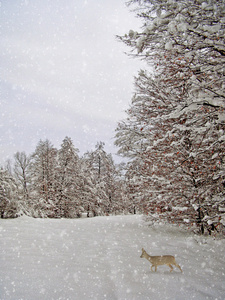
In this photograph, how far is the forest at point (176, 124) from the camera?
153 inches

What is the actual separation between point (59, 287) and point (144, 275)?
5.81ft

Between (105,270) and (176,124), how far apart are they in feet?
12.4

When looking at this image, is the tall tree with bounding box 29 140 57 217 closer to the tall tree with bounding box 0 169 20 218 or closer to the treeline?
the treeline

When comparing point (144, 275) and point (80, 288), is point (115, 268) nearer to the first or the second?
point (144, 275)

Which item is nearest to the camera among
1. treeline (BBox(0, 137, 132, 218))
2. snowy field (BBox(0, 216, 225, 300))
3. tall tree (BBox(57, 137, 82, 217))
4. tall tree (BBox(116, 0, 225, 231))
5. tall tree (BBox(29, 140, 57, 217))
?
snowy field (BBox(0, 216, 225, 300))

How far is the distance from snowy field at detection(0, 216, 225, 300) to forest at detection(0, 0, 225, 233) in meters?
1.04

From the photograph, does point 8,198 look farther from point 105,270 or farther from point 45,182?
point 105,270

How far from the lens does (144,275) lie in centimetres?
424

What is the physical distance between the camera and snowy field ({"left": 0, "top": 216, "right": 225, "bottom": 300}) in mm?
3512

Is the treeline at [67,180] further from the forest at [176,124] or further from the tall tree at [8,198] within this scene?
the tall tree at [8,198]

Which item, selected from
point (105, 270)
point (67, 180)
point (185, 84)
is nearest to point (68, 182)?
point (67, 180)

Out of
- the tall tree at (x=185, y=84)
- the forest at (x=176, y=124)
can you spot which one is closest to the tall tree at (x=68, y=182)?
the forest at (x=176, y=124)

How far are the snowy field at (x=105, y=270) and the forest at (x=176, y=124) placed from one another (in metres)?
1.04

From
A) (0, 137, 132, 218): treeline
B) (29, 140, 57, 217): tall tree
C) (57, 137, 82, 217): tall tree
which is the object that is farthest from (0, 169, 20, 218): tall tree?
Result: (57, 137, 82, 217): tall tree
